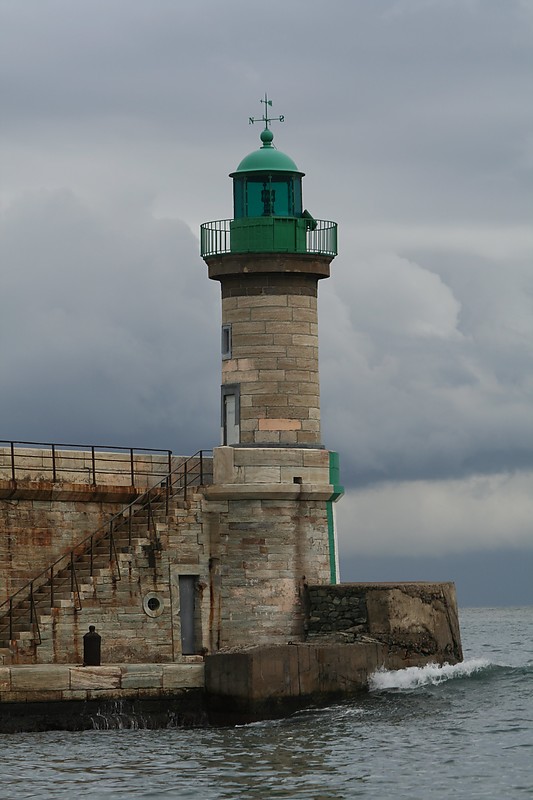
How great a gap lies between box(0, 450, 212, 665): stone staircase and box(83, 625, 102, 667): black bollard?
3.01 feet

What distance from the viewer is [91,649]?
27.3 meters

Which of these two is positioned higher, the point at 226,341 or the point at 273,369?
the point at 226,341

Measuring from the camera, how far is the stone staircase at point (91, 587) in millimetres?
28109

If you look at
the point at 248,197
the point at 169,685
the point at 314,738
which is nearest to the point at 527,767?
the point at 314,738

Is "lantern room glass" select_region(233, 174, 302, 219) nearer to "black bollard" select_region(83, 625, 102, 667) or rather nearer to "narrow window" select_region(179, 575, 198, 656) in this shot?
"narrow window" select_region(179, 575, 198, 656)

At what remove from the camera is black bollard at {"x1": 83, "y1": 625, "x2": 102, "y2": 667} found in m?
27.2

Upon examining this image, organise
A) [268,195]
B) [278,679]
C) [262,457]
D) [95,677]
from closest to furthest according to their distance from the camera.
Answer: [95,677], [278,679], [262,457], [268,195]

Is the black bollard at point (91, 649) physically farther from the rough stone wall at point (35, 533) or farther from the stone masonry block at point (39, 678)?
the rough stone wall at point (35, 533)

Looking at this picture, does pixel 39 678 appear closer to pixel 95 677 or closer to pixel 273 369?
pixel 95 677

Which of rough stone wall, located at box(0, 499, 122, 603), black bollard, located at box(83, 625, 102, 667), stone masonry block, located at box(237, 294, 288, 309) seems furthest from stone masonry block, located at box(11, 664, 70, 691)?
stone masonry block, located at box(237, 294, 288, 309)

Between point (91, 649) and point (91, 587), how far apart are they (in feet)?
5.09

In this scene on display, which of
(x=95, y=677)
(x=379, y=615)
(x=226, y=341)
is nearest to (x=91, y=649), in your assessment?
(x=95, y=677)

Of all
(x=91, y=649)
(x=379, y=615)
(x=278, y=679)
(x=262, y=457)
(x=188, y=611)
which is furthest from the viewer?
(x=262, y=457)

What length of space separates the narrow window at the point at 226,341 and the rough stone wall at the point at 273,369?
108mm
